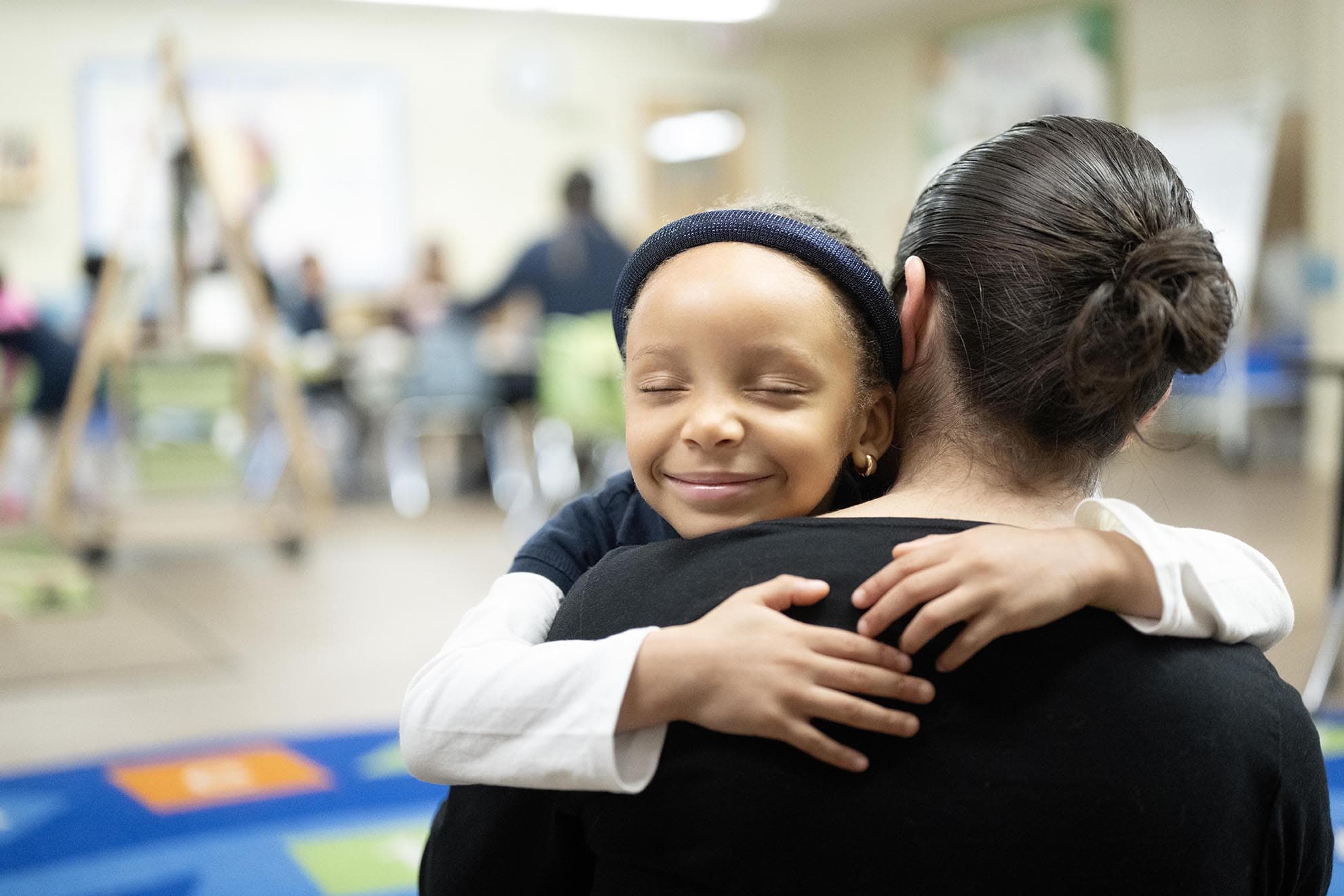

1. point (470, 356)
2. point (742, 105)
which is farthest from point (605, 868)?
point (742, 105)

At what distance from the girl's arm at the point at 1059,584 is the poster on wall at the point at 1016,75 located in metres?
8.17

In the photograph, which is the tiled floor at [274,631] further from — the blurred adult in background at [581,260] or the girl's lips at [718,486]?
the blurred adult in background at [581,260]

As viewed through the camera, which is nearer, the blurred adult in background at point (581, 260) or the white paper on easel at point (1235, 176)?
the blurred adult in background at point (581, 260)

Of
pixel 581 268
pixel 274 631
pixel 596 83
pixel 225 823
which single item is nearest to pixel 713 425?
pixel 225 823

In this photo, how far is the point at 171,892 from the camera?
198cm

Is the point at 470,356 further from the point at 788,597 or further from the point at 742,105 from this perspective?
the point at 788,597

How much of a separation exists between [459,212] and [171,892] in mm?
8155

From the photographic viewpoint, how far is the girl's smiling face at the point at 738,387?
2.87 ft

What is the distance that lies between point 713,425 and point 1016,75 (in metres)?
9.41

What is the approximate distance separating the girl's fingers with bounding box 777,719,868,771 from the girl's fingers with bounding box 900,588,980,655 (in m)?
0.06

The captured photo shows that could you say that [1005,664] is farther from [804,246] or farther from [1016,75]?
[1016,75]

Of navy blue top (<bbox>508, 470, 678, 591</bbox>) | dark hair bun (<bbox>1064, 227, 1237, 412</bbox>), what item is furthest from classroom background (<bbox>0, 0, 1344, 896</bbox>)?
navy blue top (<bbox>508, 470, 678, 591</bbox>)

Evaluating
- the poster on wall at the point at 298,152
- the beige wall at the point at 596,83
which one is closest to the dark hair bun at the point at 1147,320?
the beige wall at the point at 596,83

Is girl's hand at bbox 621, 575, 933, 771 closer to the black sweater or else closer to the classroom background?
the black sweater
